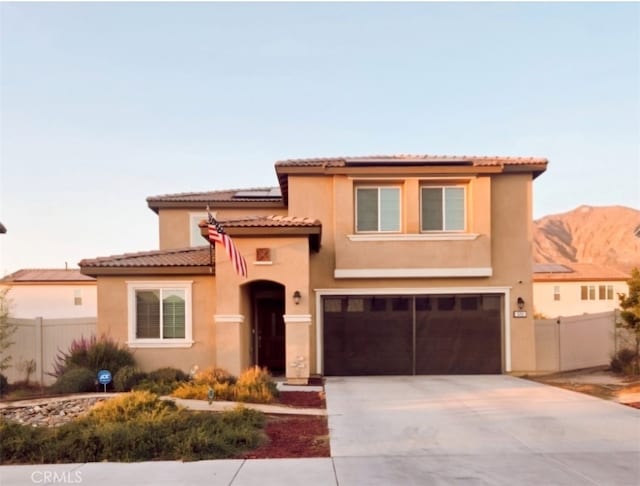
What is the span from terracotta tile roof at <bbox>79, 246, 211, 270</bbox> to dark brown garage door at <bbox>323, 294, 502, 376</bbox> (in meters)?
4.16

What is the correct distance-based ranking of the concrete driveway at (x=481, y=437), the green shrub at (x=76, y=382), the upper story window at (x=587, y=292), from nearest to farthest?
1. the concrete driveway at (x=481, y=437)
2. the green shrub at (x=76, y=382)
3. the upper story window at (x=587, y=292)

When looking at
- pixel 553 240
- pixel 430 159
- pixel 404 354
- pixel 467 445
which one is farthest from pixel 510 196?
pixel 553 240

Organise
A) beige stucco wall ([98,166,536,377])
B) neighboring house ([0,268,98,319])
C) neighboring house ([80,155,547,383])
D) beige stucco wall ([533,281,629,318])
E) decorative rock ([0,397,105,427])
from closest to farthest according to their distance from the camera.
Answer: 1. decorative rock ([0,397,105,427])
2. beige stucco wall ([98,166,536,377])
3. neighboring house ([80,155,547,383])
4. neighboring house ([0,268,98,319])
5. beige stucco wall ([533,281,629,318])

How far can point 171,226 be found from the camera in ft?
74.3

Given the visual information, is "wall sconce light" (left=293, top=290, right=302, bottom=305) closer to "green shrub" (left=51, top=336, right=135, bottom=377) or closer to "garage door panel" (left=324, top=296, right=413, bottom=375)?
"garage door panel" (left=324, top=296, right=413, bottom=375)

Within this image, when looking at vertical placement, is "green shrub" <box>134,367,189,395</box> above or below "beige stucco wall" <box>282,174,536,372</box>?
below

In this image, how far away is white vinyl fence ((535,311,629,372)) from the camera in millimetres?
18359

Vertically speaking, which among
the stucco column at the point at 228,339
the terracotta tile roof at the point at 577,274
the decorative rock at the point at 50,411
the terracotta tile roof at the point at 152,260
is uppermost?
the terracotta tile roof at the point at 152,260

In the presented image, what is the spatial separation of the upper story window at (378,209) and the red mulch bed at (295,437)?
7.10m

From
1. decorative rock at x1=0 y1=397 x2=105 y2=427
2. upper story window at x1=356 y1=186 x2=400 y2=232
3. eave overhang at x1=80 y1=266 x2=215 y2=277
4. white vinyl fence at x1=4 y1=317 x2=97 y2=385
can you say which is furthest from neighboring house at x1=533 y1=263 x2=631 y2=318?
decorative rock at x1=0 y1=397 x2=105 y2=427

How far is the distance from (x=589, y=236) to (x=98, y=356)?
116251 mm

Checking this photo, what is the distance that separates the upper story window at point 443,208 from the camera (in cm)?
1798

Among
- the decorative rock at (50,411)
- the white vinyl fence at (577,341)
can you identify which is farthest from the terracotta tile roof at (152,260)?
the white vinyl fence at (577,341)

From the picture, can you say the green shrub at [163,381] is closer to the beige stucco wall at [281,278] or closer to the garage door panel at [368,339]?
the beige stucco wall at [281,278]
